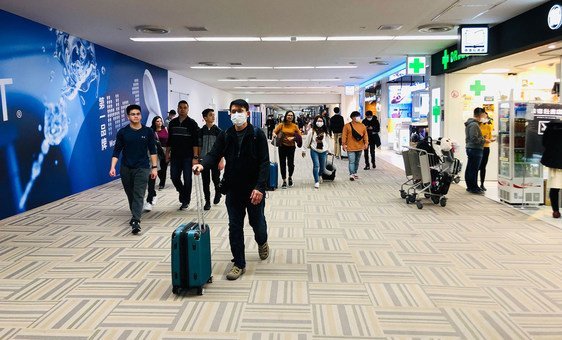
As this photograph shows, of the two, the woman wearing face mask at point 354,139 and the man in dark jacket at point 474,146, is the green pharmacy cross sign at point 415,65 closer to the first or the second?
the woman wearing face mask at point 354,139

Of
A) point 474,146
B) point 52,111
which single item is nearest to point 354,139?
point 474,146

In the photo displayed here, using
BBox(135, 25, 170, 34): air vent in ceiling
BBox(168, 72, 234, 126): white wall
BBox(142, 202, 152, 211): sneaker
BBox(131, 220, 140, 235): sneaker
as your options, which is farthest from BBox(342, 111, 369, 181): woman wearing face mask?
BBox(168, 72, 234, 126): white wall

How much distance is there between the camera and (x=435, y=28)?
26.1 ft

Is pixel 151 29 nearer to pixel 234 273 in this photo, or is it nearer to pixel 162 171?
pixel 162 171

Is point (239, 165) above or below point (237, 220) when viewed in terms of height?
above

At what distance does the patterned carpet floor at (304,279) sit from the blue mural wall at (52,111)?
845 millimetres

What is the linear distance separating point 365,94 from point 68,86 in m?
16.6

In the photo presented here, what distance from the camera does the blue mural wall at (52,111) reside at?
661 cm

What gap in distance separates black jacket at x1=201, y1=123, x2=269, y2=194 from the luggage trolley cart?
12.4 feet

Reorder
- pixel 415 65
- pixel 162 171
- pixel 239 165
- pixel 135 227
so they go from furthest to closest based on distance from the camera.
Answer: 1. pixel 415 65
2. pixel 162 171
3. pixel 135 227
4. pixel 239 165

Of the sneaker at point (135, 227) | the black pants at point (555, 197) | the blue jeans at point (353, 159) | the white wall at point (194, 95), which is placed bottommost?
the sneaker at point (135, 227)

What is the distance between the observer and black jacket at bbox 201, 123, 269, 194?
3785 mm

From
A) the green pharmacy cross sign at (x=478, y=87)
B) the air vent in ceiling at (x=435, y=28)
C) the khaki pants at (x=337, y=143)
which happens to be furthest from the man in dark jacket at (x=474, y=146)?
the khaki pants at (x=337, y=143)

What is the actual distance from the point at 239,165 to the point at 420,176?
4.30 meters
